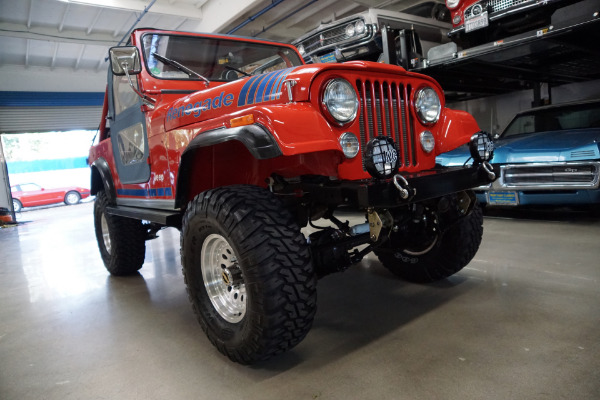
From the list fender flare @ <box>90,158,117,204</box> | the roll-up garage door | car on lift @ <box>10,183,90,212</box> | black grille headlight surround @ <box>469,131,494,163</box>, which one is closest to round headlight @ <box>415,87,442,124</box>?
black grille headlight surround @ <box>469,131,494,163</box>

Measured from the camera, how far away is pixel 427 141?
2.24 metres

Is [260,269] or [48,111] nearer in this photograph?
[260,269]

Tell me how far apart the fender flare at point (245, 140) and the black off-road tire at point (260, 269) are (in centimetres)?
23

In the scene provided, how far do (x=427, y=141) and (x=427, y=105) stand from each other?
0.65 ft

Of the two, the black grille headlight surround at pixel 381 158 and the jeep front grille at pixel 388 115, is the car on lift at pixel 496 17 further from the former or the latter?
the black grille headlight surround at pixel 381 158

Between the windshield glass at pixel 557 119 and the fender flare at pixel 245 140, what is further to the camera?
the windshield glass at pixel 557 119

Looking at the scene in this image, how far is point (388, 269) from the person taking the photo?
3.06 metres

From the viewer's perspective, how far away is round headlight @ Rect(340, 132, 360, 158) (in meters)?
1.86

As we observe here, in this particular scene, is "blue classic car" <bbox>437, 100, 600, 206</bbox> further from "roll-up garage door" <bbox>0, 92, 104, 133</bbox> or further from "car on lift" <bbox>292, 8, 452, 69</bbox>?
"roll-up garage door" <bbox>0, 92, 104, 133</bbox>

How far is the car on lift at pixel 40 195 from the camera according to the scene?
13461mm

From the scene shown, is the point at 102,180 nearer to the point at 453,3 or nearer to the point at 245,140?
the point at 245,140

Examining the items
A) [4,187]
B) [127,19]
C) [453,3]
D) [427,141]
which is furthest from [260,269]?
[4,187]

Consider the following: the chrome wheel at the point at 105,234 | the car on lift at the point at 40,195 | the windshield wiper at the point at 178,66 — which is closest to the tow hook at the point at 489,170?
the windshield wiper at the point at 178,66

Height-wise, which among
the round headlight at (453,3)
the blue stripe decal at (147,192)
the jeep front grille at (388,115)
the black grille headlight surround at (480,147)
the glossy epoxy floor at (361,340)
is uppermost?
the round headlight at (453,3)
